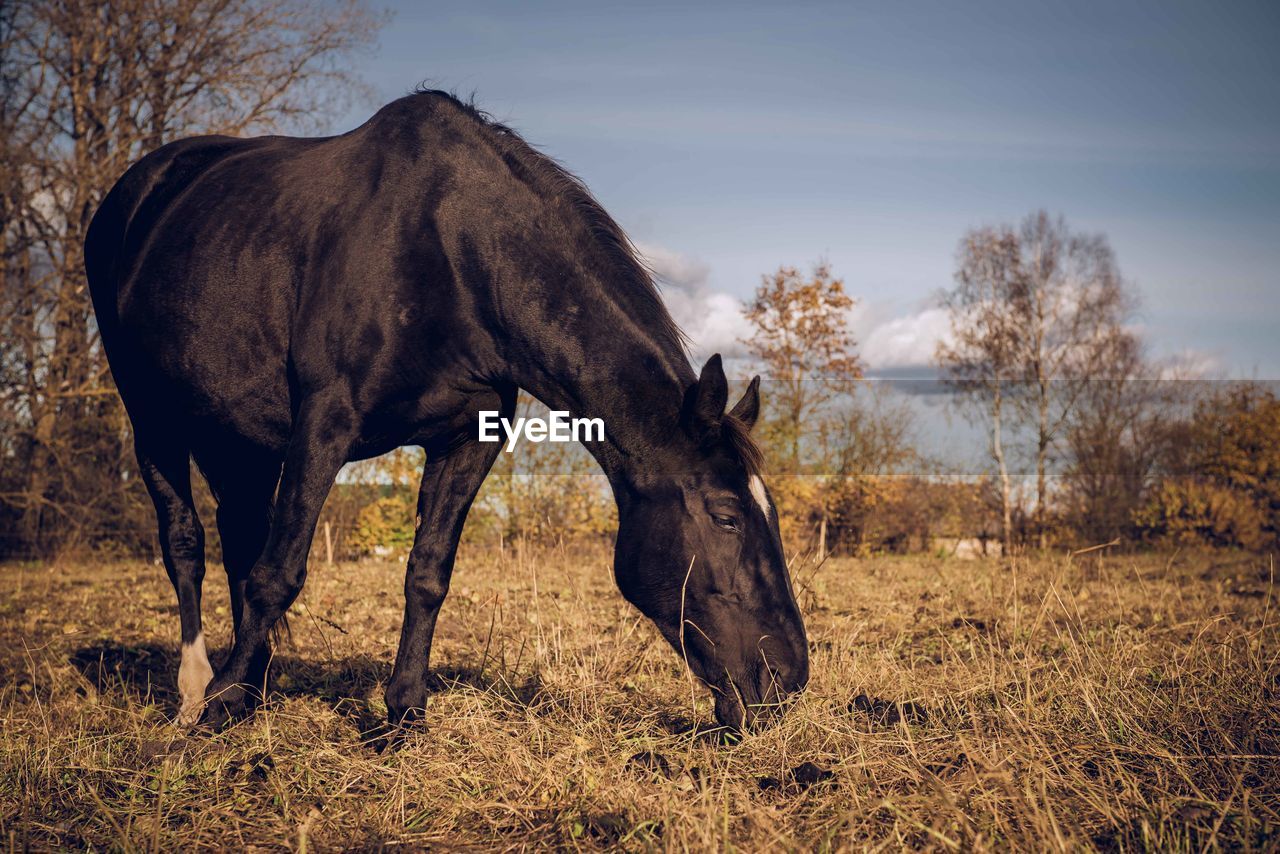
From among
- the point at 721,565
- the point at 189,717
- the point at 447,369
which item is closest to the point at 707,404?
the point at 721,565

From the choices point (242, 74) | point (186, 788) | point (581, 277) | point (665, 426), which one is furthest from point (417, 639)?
point (242, 74)

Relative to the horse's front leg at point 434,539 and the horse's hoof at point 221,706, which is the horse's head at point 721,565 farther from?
the horse's hoof at point 221,706

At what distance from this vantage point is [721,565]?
3.49 meters

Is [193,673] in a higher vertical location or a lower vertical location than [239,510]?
lower

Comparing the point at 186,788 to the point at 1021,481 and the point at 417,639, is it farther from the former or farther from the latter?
the point at 1021,481

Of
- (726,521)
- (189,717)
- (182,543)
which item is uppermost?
(726,521)

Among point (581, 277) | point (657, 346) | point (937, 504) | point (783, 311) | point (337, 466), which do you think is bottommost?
point (937, 504)

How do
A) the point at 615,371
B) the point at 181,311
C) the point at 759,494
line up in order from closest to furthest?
the point at 759,494 → the point at 615,371 → the point at 181,311

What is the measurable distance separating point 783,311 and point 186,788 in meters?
26.4

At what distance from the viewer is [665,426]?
11.6 ft

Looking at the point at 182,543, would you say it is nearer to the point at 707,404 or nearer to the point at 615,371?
the point at 615,371

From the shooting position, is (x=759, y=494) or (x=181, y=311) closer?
(x=759, y=494)

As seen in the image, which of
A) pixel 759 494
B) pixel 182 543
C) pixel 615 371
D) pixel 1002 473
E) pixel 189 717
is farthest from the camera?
pixel 1002 473

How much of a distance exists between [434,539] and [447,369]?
0.78 meters
